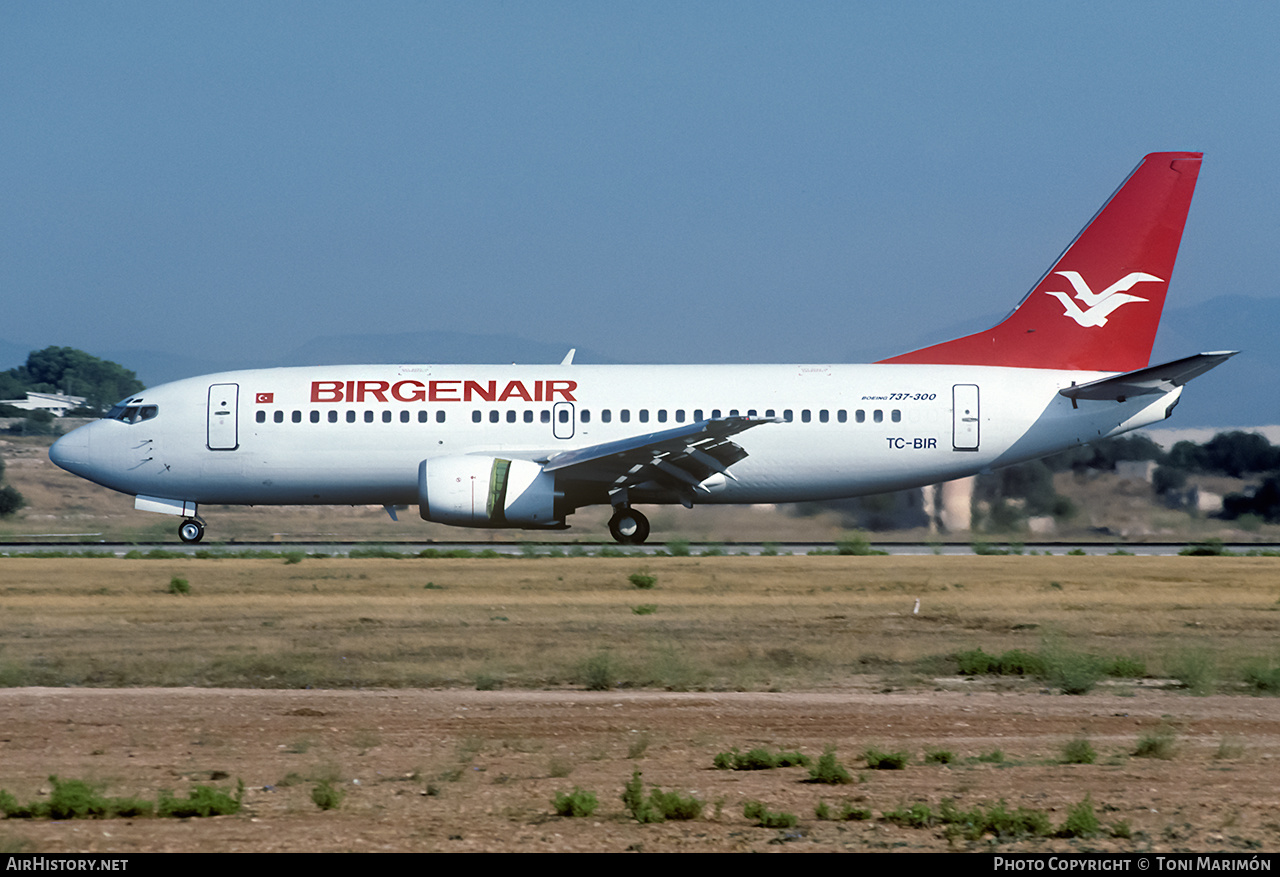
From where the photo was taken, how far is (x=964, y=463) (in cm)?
2847

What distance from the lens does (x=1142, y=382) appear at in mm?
26969

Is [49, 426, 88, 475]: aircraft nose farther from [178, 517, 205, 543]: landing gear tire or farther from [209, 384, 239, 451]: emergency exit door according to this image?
[209, 384, 239, 451]: emergency exit door

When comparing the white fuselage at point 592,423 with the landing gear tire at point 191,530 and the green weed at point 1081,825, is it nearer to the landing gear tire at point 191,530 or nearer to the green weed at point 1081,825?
the landing gear tire at point 191,530

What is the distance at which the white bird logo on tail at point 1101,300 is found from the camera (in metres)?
28.7

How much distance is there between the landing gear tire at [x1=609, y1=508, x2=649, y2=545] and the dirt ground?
16.2 metres

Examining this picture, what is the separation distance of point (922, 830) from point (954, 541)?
2480 centimetres

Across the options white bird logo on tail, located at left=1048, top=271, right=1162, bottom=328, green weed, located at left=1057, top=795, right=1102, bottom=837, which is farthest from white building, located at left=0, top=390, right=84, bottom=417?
green weed, located at left=1057, top=795, right=1102, bottom=837

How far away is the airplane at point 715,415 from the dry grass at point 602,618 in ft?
8.01

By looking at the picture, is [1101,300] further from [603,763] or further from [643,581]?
[603,763]

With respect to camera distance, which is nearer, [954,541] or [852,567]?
[852,567]

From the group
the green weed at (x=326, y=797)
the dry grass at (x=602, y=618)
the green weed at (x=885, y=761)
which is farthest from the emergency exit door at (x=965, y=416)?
the green weed at (x=326, y=797)

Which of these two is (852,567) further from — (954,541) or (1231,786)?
(1231,786)

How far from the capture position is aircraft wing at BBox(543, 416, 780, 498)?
26.8 meters
